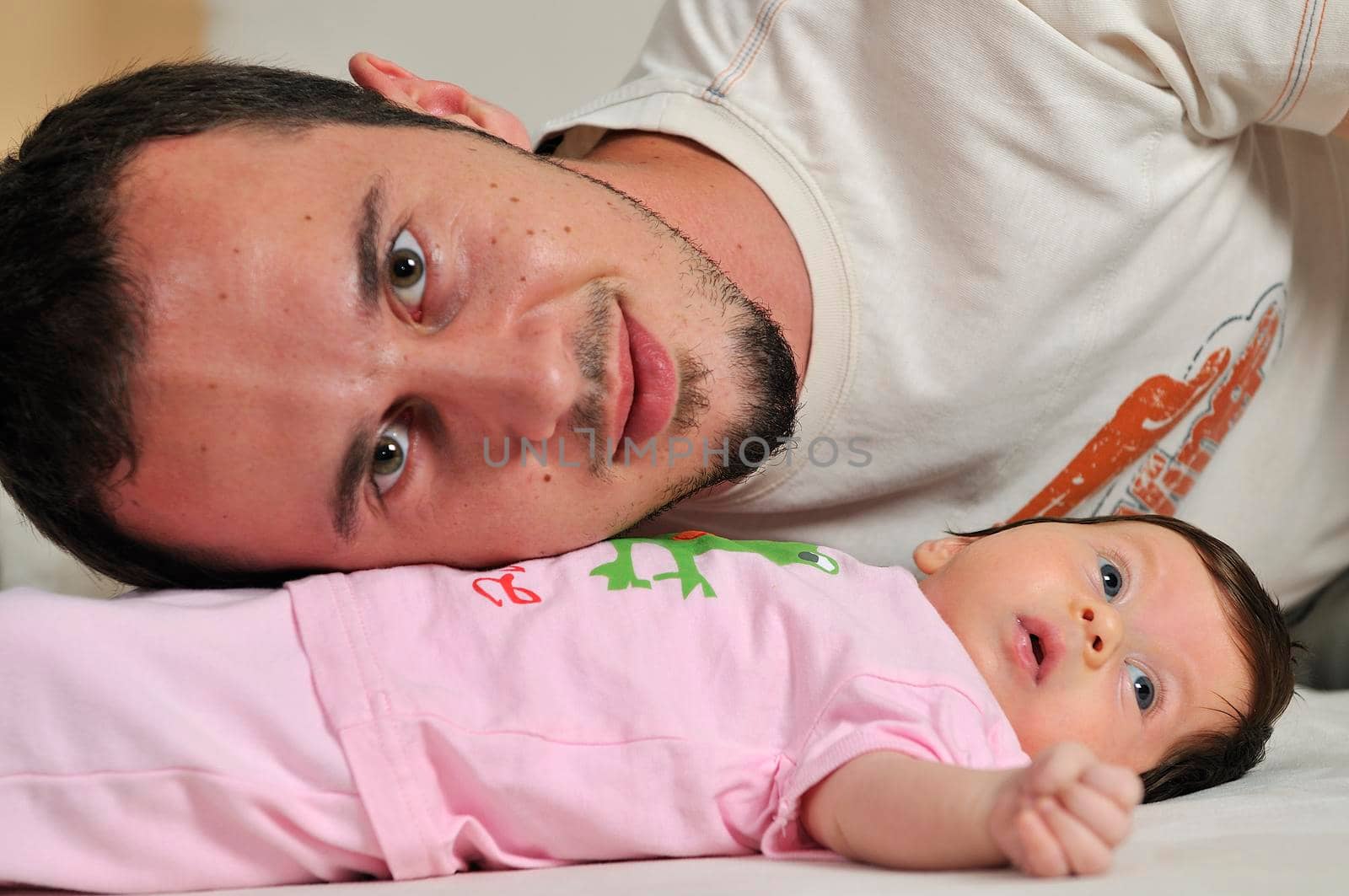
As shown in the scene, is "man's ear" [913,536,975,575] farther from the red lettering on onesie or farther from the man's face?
the red lettering on onesie

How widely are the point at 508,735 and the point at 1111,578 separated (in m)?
0.61

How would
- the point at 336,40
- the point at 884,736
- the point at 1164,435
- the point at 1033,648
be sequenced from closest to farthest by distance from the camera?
the point at 884,736, the point at 1033,648, the point at 1164,435, the point at 336,40

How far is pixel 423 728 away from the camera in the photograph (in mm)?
851

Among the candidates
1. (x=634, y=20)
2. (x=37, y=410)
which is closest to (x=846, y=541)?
(x=37, y=410)

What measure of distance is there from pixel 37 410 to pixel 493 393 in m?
0.36

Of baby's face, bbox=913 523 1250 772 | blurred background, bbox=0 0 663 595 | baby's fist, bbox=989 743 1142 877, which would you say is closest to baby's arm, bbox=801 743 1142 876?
baby's fist, bbox=989 743 1142 877

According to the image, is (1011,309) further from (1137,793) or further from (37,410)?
(37,410)

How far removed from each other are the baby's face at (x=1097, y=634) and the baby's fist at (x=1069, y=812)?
13.6 inches

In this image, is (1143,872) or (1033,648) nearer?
(1143,872)

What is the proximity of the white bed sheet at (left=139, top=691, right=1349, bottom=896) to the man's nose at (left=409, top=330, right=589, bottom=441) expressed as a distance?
0.36 meters

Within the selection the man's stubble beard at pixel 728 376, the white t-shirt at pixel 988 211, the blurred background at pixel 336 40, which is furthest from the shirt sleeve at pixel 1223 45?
the blurred background at pixel 336 40

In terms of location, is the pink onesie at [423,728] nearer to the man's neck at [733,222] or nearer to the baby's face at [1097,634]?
the baby's face at [1097,634]

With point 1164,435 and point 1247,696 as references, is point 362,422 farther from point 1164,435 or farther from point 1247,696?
point 1164,435

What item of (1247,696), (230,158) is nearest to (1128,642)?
(1247,696)
